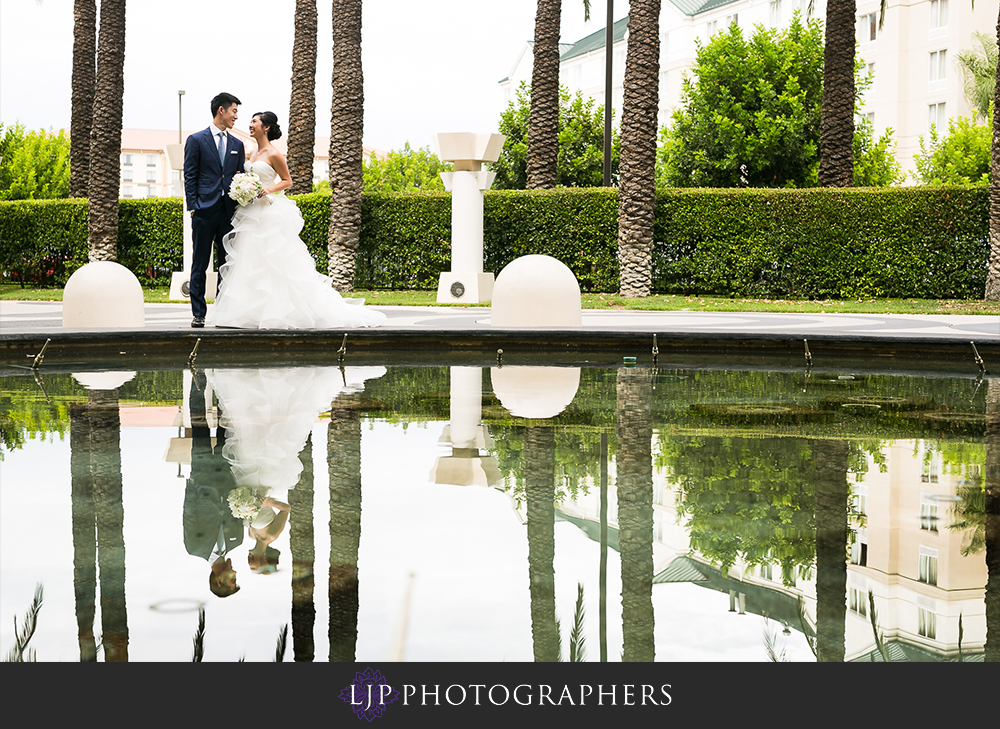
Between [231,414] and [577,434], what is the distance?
2.07 meters

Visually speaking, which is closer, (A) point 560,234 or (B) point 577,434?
(B) point 577,434

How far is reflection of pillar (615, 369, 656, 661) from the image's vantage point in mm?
2609

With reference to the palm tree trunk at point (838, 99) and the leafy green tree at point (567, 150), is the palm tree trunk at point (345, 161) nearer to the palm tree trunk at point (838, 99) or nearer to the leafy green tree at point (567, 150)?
the palm tree trunk at point (838, 99)

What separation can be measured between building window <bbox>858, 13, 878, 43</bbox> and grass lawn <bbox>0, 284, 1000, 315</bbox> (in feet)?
136

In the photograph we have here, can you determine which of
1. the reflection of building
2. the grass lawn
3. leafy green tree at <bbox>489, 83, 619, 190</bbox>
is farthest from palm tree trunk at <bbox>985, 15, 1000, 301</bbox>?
leafy green tree at <bbox>489, 83, 619, 190</bbox>

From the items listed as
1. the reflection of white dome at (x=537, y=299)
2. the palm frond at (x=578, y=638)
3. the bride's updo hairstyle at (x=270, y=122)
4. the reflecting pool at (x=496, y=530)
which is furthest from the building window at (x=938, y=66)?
the palm frond at (x=578, y=638)

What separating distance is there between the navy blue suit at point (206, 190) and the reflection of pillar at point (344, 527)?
4.66 meters

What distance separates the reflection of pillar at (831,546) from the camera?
257 cm

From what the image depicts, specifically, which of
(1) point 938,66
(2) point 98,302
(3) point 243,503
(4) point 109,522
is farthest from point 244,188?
(1) point 938,66
